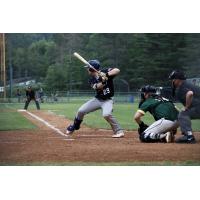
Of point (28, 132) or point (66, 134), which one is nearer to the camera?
point (66, 134)

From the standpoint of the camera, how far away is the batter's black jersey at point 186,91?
10438 millimetres

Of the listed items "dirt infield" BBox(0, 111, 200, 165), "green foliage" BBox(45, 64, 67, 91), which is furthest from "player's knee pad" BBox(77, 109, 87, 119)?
"green foliage" BBox(45, 64, 67, 91)

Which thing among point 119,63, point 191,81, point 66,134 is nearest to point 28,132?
point 66,134

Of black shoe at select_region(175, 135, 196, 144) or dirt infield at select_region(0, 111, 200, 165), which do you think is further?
black shoe at select_region(175, 135, 196, 144)

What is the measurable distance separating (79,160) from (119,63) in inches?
71.7

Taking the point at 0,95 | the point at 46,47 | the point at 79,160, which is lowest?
the point at 79,160

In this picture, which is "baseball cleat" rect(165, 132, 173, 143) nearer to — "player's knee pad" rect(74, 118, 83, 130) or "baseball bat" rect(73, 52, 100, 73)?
"player's knee pad" rect(74, 118, 83, 130)

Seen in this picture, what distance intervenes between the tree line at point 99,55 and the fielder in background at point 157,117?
0.22m

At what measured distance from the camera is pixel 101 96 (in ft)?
34.3

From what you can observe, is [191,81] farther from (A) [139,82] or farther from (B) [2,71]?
(B) [2,71]

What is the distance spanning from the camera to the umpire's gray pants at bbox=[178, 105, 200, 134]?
33.9ft

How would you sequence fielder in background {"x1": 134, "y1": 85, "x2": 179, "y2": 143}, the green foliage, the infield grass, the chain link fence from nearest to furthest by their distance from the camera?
the infield grass
fielder in background {"x1": 134, "y1": 85, "x2": 179, "y2": 143}
the chain link fence
the green foliage
